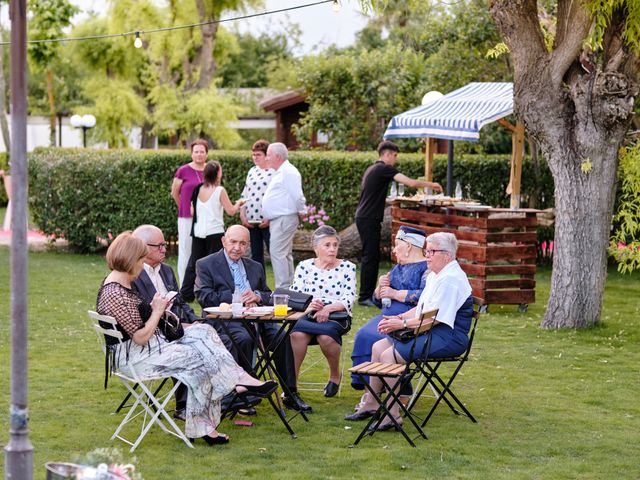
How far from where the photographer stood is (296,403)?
7.46 meters

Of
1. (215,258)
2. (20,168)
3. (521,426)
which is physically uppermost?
(20,168)

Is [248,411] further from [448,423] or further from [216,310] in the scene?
[448,423]

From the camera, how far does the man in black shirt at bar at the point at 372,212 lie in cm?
1238

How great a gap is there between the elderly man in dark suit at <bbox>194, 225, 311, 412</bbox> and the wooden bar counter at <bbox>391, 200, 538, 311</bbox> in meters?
4.49

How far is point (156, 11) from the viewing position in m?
33.3

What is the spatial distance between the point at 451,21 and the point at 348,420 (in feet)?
41.5

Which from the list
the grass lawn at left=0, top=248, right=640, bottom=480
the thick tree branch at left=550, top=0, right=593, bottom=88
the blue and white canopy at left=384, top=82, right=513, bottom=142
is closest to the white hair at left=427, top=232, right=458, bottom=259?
the grass lawn at left=0, top=248, right=640, bottom=480

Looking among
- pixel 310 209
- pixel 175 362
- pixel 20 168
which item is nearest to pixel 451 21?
pixel 310 209

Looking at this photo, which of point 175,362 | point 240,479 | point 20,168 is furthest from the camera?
point 175,362

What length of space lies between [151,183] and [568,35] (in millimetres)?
8651

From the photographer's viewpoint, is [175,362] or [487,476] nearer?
[487,476]

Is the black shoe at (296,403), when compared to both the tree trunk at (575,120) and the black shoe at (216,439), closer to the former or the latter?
the black shoe at (216,439)

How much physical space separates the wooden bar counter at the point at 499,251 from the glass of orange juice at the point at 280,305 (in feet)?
16.1

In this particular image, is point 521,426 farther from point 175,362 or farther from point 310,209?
point 310,209
